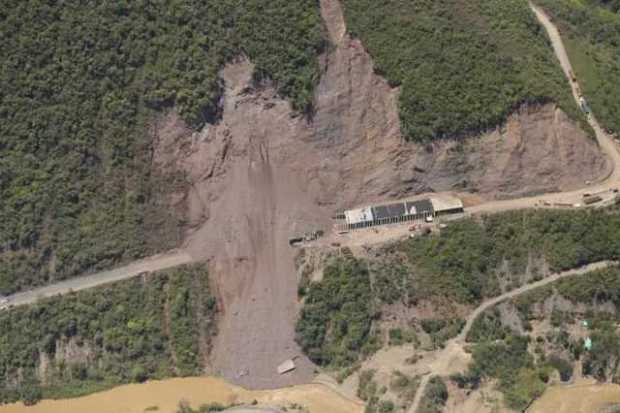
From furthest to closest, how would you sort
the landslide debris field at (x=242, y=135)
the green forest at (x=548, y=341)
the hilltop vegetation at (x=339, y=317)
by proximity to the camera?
the landslide debris field at (x=242, y=135)
the hilltop vegetation at (x=339, y=317)
the green forest at (x=548, y=341)

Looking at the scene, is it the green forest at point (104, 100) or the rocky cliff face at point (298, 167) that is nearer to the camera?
the rocky cliff face at point (298, 167)

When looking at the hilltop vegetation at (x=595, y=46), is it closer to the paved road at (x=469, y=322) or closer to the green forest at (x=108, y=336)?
the paved road at (x=469, y=322)

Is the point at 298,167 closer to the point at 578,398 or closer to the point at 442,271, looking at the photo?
the point at 442,271

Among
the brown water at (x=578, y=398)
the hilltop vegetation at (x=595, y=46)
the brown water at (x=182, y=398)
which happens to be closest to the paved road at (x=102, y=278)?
the brown water at (x=182, y=398)

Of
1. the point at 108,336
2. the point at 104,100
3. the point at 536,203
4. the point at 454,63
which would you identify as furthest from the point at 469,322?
the point at 104,100

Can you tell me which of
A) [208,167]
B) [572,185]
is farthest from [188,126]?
A: [572,185]

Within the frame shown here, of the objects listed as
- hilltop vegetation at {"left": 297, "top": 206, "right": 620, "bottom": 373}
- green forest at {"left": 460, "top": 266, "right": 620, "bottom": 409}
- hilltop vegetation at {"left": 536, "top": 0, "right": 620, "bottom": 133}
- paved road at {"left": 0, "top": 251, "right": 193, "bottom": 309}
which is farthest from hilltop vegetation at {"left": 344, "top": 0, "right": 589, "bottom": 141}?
paved road at {"left": 0, "top": 251, "right": 193, "bottom": 309}

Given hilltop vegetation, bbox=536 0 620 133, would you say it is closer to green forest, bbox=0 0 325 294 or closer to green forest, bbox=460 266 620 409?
green forest, bbox=460 266 620 409
